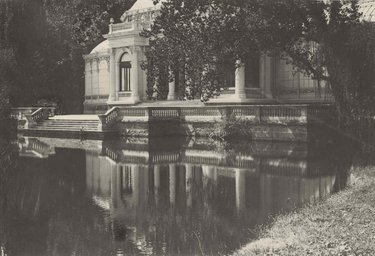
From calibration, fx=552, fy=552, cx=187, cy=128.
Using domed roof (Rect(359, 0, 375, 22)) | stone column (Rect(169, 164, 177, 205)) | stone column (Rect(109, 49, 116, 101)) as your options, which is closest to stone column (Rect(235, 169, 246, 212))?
stone column (Rect(169, 164, 177, 205))

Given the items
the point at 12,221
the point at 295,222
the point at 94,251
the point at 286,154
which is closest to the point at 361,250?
the point at 295,222

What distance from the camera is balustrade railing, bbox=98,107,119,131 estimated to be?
32909 millimetres

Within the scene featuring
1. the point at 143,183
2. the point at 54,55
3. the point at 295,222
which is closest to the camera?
the point at 295,222

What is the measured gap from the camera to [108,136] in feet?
108

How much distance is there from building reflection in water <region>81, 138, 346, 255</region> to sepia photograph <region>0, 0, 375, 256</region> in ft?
0.21

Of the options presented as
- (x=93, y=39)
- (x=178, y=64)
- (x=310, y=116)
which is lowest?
(x=310, y=116)

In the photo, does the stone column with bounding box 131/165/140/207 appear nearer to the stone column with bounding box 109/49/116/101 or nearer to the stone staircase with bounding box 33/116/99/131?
the stone staircase with bounding box 33/116/99/131

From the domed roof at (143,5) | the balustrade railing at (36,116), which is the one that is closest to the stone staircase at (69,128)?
the balustrade railing at (36,116)

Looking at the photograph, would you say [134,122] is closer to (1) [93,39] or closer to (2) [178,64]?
(2) [178,64]

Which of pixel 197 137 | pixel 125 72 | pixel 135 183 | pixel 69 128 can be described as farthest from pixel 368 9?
pixel 135 183

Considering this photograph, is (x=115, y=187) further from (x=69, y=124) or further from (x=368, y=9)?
(x=368, y=9)

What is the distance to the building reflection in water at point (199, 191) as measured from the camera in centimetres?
1020

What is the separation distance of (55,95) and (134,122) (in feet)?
68.2

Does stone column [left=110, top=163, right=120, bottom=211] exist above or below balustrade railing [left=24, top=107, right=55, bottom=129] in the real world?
below
